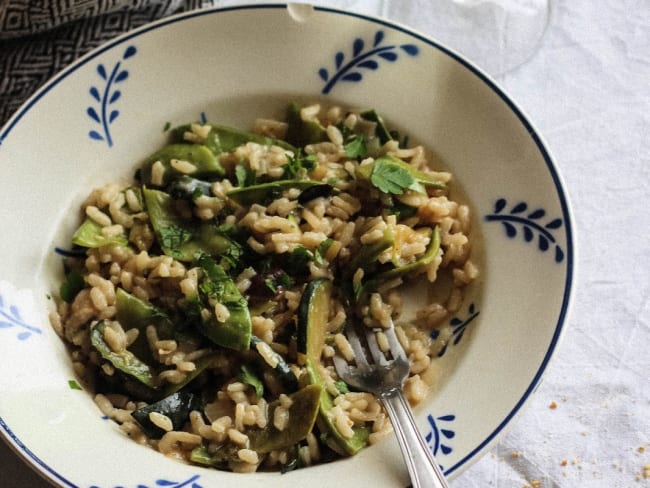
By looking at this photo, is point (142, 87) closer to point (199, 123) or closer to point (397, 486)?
point (199, 123)

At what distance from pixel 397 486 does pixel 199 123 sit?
67.9 inches

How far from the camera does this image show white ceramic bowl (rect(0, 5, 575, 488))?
2367 millimetres

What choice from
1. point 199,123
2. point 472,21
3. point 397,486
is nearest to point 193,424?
point 397,486

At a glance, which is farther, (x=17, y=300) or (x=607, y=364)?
(x=607, y=364)

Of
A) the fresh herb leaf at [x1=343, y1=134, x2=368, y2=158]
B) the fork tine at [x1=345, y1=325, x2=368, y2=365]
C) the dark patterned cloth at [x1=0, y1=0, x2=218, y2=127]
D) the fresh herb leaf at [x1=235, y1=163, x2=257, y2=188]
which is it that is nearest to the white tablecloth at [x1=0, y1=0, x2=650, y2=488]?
the fork tine at [x1=345, y1=325, x2=368, y2=365]

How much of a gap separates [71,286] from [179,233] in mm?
448

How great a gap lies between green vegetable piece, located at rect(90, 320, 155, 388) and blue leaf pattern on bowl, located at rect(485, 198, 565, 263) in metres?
1.35

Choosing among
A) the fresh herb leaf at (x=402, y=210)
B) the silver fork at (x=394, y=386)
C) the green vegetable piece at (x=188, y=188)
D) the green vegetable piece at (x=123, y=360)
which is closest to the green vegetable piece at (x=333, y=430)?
the silver fork at (x=394, y=386)

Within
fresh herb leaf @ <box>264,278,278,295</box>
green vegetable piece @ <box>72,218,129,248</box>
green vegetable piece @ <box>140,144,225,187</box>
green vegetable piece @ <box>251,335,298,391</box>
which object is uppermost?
green vegetable piece @ <box>140,144,225,187</box>

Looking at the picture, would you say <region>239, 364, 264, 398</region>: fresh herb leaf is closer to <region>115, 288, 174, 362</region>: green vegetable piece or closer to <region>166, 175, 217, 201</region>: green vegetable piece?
<region>115, 288, 174, 362</region>: green vegetable piece

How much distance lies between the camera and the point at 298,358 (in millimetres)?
2576

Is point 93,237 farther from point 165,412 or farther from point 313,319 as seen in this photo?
point 313,319

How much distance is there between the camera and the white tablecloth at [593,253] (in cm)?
273

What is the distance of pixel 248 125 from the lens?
10.7 ft
